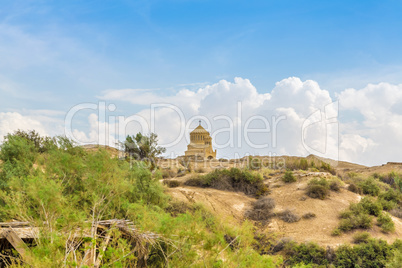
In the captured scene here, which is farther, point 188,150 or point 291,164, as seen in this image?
point 188,150

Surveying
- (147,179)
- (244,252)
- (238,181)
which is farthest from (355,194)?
(244,252)

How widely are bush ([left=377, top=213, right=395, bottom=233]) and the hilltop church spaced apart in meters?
39.7

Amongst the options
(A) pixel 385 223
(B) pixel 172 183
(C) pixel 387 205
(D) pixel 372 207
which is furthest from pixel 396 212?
(B) pixel 172 183

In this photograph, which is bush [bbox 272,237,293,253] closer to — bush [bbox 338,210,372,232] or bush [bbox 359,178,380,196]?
bush [bbox 338,210,372,232]

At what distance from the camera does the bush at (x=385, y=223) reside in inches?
654

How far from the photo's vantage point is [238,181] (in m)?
24.8

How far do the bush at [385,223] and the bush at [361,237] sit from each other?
196 cm

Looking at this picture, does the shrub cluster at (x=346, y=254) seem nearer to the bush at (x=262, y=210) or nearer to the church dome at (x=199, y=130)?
the bush at (x=262, y=210)

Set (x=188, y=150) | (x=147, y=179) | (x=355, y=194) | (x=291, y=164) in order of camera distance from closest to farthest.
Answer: (x=147, y=179), (x=355, y=194), (x=291, y=164), (x=188, y=150)

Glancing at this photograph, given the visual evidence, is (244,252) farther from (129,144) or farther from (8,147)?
(129,144)

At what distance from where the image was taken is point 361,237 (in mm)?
15320

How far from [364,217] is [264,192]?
24.3ft

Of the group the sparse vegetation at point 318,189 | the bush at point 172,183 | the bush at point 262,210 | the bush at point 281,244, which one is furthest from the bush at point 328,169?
the bush at point 281,244

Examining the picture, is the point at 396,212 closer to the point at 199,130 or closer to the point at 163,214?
the point at 163,214
